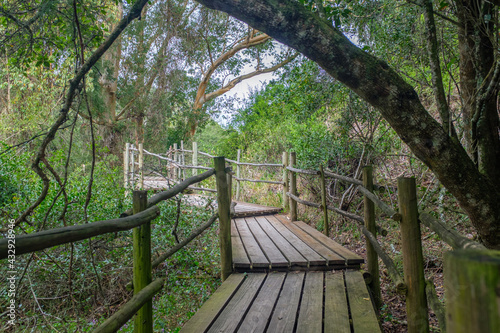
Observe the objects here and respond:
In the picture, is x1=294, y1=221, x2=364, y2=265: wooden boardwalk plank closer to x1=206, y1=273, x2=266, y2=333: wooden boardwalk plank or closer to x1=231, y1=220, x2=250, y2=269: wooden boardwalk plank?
x1=206, y1=273, x2=266, y2=333: wooden boardwalk plank

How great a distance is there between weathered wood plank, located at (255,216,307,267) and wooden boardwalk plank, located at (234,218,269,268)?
0.26 meters

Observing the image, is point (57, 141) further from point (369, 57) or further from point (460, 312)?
point (460, 312)

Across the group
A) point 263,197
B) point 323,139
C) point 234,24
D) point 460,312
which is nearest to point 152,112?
point 234,24

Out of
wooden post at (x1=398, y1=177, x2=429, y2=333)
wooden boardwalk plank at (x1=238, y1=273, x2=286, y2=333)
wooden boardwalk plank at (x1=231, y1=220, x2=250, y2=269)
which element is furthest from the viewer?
wooden boardwalk plank at (x1=231, y1=220, x2=250, y2=269)

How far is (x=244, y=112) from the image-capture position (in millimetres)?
17812

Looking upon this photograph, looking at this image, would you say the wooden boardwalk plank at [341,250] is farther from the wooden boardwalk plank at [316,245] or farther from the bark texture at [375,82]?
the bark texture at [375,82]

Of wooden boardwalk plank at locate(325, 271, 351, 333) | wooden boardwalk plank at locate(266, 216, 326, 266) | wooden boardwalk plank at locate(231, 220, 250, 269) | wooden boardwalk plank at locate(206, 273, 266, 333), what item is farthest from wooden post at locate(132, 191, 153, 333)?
wooden boardwalk plank at locate(266, 216, 326, 266)

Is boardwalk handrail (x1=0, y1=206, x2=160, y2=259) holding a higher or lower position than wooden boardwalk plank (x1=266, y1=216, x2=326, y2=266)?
higher

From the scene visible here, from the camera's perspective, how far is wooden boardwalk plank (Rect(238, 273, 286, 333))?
2004 mm

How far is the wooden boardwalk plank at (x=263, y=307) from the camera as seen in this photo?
200 centimetres

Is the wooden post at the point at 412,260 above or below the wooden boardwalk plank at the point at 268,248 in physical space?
above

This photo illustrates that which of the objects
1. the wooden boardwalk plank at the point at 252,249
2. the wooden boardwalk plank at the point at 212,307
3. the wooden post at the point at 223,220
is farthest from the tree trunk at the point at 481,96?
the wooden boardwalk plank at the point at 212,307

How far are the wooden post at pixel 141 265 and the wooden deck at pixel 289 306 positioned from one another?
0.39 metres

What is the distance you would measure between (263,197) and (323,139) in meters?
2.87
